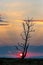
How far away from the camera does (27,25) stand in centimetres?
3700

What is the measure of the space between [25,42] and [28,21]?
10.4 feet

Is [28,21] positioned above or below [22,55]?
above
